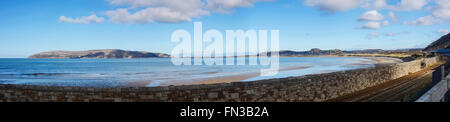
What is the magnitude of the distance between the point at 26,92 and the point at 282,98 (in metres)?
7.25

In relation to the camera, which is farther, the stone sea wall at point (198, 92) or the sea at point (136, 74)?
the sea at point (136, 74)

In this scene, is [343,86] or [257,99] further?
[343,86]

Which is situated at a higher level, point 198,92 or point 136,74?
point 198,92

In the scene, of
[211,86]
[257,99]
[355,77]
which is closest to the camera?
[211,86]

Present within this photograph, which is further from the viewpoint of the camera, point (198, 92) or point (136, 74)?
point (136, 74)

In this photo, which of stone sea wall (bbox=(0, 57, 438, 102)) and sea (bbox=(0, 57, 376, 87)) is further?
sea (bbox=(0, 57, 376, 87))

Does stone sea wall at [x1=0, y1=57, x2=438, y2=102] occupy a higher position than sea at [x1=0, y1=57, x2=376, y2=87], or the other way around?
stone sea wall at [x1=0, y1=57, x2=438, y2=102]

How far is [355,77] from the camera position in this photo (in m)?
10.4

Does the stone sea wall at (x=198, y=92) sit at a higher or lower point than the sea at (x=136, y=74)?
higher
